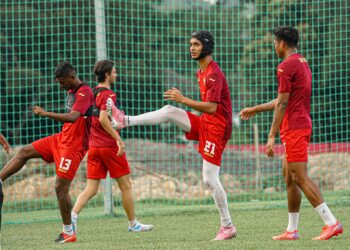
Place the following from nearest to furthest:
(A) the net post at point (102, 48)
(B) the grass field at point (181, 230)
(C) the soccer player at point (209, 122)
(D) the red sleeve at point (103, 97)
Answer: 1. (B) the grass field at point (181, 230)
2. (C) the soccer player at point (209, 122)
3. (D) the red sleeve at point (103, 97)
4. (A) the net post at point (102, 48)

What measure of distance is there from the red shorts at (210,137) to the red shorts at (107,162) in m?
1.91

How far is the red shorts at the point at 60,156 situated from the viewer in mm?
9203

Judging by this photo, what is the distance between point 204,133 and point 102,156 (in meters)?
2.14

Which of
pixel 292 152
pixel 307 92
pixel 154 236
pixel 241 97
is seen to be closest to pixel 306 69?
pixel 307 92

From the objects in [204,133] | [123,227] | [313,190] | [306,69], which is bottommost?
[123,227]

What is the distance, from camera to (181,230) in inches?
396

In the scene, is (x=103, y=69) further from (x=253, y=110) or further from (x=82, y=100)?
(x=253, y=110)

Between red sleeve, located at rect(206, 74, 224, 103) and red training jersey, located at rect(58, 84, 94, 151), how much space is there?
155 centimetres

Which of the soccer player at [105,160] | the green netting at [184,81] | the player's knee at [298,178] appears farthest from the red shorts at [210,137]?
the green netting at [184,81]

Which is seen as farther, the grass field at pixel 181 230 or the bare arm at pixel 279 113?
the grass field at pixel 181 230

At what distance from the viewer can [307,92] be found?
820 cm

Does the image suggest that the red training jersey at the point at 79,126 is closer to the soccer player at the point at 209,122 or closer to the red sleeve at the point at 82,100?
the red sleeve at the point at 82,100

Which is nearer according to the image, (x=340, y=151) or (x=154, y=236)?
(x=154, y=236)

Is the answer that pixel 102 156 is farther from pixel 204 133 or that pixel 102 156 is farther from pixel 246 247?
pixel 246 247
